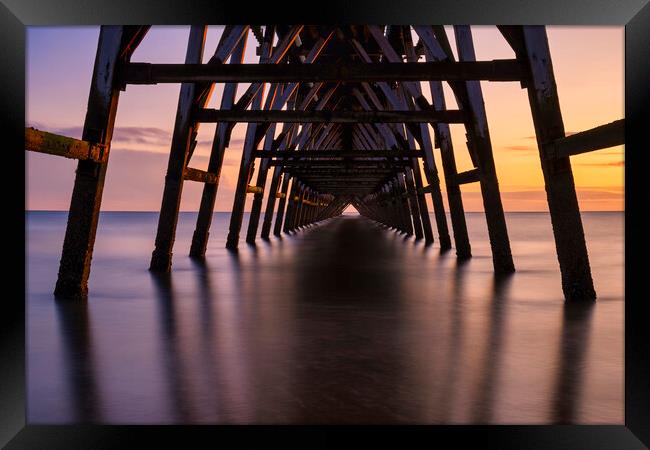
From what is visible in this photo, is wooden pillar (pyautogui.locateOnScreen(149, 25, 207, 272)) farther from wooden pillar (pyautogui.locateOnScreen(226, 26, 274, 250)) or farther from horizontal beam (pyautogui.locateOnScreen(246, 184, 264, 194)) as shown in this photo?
horizontal beam (pyautogui.locateOnScreen(246, 184, 264, 194))

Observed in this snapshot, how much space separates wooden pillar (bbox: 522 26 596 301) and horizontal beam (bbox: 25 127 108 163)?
3.39 meters

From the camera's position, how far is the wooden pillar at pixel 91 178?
4.77 m

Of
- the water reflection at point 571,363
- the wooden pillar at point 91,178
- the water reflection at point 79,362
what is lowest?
the water reflection at point 79,362

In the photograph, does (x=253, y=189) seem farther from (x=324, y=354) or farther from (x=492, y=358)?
(x=492, y=358)

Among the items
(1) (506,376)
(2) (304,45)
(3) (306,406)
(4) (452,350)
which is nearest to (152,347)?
A: (3) (306,406)

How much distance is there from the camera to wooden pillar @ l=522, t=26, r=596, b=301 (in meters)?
4.70

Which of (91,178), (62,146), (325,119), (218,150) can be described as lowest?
(91,178)

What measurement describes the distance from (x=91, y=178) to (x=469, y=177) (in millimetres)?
4744

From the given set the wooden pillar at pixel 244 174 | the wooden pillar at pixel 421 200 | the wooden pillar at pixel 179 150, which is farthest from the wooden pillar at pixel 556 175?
the wooden pillar at pixel 421 200

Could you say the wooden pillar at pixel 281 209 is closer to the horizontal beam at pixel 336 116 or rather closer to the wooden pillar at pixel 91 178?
the horizontal beam at pixel 336 116

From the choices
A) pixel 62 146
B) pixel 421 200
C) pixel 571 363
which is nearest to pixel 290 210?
pixel 421 200
